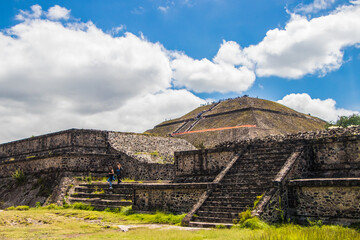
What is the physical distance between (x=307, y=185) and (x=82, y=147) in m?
18.3

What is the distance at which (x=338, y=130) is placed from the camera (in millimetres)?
15453

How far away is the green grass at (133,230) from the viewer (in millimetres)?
8523

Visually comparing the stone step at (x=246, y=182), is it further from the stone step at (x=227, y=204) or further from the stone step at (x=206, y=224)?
the stone step at (x=206, y=224)

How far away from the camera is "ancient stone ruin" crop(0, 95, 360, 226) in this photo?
11375mm

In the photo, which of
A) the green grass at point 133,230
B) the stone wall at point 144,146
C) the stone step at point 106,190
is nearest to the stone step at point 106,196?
the stone step at point 106,190

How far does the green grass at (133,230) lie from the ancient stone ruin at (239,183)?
880 millimetres

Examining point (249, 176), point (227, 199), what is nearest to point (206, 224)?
point (227, 199)

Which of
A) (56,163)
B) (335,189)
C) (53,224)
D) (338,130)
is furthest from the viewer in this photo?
(56,163)

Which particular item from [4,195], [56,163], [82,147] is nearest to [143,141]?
[82,147]

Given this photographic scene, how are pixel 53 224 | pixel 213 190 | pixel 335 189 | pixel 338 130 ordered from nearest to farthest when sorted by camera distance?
pixel 335 189
pixel 53 224
pixel 213 190
pixel 338 130

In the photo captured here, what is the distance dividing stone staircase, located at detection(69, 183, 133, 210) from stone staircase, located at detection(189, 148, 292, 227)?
198 inches

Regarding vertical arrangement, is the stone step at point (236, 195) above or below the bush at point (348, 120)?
below

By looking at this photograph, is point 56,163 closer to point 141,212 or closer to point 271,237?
point 141,212

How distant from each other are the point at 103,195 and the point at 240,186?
8.21 meters
